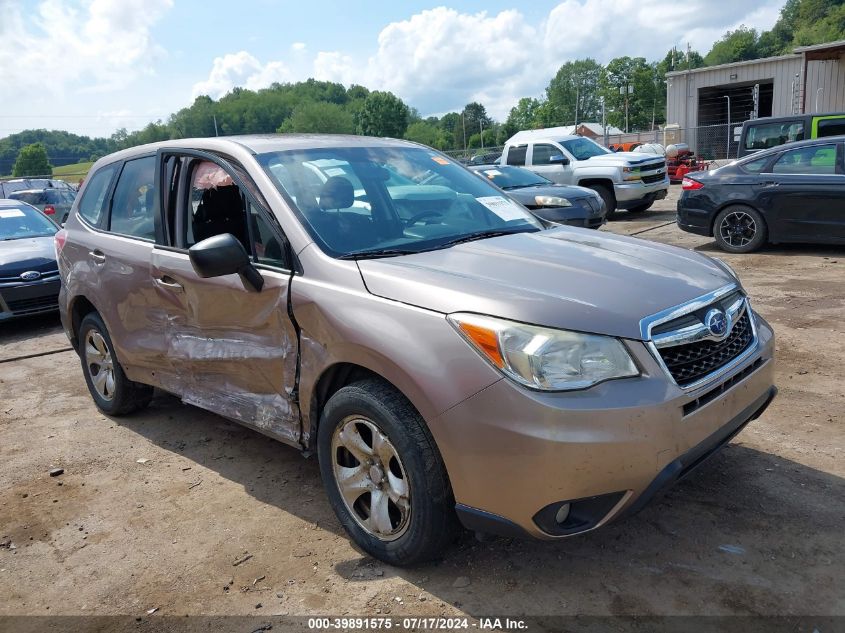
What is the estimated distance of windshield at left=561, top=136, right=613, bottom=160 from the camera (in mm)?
15223

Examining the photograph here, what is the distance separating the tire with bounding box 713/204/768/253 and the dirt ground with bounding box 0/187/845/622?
5.09 meters

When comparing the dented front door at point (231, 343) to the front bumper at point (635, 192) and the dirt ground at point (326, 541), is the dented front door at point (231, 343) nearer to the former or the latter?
the dirt ground at point (326, 541)

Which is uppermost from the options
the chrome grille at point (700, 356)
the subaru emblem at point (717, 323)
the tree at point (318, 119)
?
the tree at point (318, 119)

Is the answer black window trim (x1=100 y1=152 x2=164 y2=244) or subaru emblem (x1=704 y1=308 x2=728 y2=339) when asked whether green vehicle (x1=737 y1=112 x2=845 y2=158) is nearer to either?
subaru emblem (x1=704 y1=308 x2=728 y2=339)

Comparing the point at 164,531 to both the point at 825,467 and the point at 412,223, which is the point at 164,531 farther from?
the point at 825,467

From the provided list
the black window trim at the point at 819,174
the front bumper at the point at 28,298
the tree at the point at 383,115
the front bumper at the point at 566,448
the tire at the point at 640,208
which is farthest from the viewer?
the tree at the point at 383,115

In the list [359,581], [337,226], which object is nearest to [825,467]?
[359,581]

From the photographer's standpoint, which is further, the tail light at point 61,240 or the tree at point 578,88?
the tree at point 578,88

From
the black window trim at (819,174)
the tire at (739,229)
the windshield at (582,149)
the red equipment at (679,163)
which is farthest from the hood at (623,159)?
the red equipment at (679,163)

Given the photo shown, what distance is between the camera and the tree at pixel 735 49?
116m

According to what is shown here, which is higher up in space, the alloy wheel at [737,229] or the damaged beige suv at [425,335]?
the damaged beige suv at [425,335]

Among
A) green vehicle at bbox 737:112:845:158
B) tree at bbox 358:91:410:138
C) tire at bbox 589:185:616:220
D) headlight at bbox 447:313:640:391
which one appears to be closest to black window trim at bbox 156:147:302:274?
headlight at bbox 447:313:640:391

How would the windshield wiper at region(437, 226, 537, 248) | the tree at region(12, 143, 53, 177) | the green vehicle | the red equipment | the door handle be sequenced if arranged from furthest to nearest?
the tree at region(12, 143, 53, 177)
the red equipment
the green vehicle
the door handle
the windshield wiper at region(437, 226, 537, 248)

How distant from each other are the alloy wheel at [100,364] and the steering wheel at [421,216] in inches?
98.2
